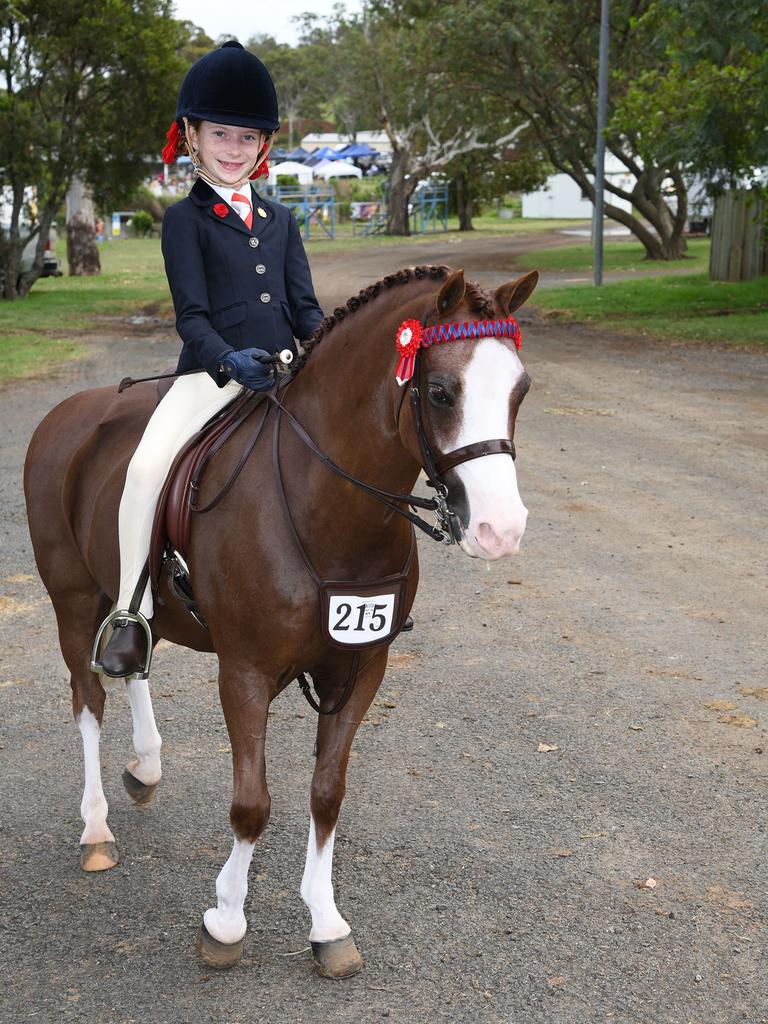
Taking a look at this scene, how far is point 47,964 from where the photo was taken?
3.83 m

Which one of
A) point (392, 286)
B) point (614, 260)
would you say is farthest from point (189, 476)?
point (614, 260)

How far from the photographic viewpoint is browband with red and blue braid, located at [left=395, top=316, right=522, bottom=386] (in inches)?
122

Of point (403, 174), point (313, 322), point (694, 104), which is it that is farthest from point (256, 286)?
point (403, 174)

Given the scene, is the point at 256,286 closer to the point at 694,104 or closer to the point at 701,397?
the point at 701,397

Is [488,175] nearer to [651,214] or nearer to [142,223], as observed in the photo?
[142,223]

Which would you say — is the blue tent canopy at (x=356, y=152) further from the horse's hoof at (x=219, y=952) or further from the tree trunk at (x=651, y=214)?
the horse's hoof at (x=219, y=952)

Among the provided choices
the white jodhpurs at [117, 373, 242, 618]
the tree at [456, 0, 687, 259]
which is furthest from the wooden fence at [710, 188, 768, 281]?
the white jodhpurs at [117, 373, 242, 618]

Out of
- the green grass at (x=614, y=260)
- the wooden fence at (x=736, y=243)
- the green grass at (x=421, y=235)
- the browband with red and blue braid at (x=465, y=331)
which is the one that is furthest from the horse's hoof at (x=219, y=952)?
the green grass at (x=421, y=235)

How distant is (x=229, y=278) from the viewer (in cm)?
405

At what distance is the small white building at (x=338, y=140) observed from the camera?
95.3 metres

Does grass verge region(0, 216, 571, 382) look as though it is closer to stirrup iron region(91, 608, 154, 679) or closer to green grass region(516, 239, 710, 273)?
green grass region(516, 239, 710, 273)

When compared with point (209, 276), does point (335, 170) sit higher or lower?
higher

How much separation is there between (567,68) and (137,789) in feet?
94.9

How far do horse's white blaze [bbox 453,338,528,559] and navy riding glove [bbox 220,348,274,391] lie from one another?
2.83ft
